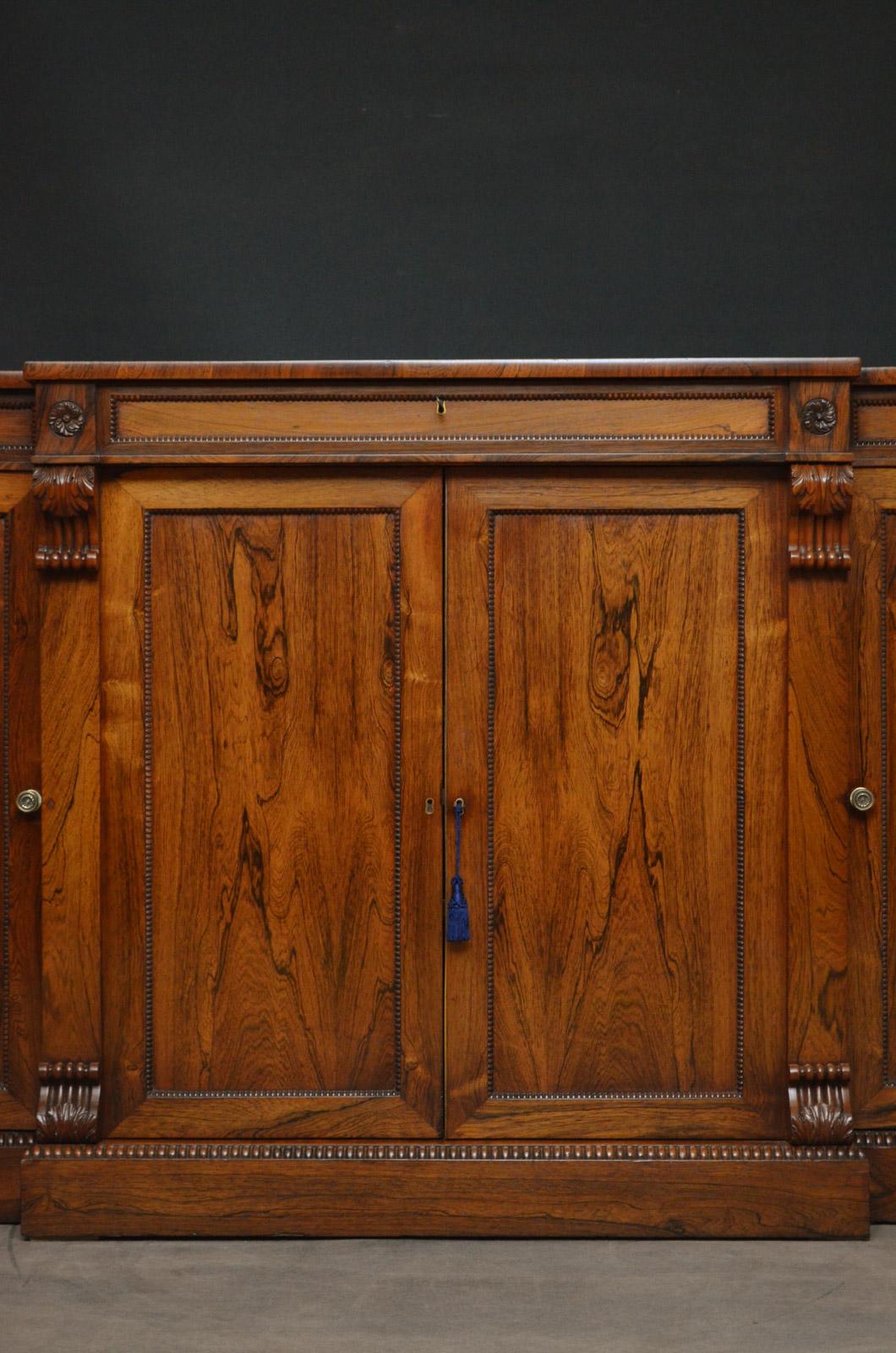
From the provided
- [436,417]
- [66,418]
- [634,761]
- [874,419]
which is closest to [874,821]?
[634,761]

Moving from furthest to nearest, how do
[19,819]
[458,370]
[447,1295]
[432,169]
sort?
1. [432,169]
2. [19,819]
3. [458,370]
4. [447,1295]

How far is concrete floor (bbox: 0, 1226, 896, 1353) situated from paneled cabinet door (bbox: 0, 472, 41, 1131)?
1.08 ft

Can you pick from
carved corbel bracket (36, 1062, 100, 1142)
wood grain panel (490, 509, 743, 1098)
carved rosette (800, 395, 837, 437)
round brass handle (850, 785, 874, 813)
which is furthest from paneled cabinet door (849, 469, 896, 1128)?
carved corbel bracket (36, 1062, 100, 1142)

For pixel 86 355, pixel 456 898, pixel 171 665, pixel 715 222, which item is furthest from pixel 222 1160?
pixel 715 222

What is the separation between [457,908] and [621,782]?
0.42 meters

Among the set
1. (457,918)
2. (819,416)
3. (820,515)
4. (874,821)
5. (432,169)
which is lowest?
(457,918)

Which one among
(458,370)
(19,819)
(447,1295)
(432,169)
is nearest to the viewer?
(447,1295)

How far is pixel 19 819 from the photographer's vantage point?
2373 millimetres

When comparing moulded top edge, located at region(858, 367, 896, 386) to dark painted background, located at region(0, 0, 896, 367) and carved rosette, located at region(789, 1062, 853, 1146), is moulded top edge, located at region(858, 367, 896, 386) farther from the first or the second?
carved rosette, located at region(789, 1062, 853, 1146)

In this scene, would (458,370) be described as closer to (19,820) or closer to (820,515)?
(820,515)

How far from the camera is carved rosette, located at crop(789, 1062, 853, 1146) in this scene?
7.40 feet

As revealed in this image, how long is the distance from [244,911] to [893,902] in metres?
1.35

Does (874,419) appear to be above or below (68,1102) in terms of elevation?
above

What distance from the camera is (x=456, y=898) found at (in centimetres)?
229
